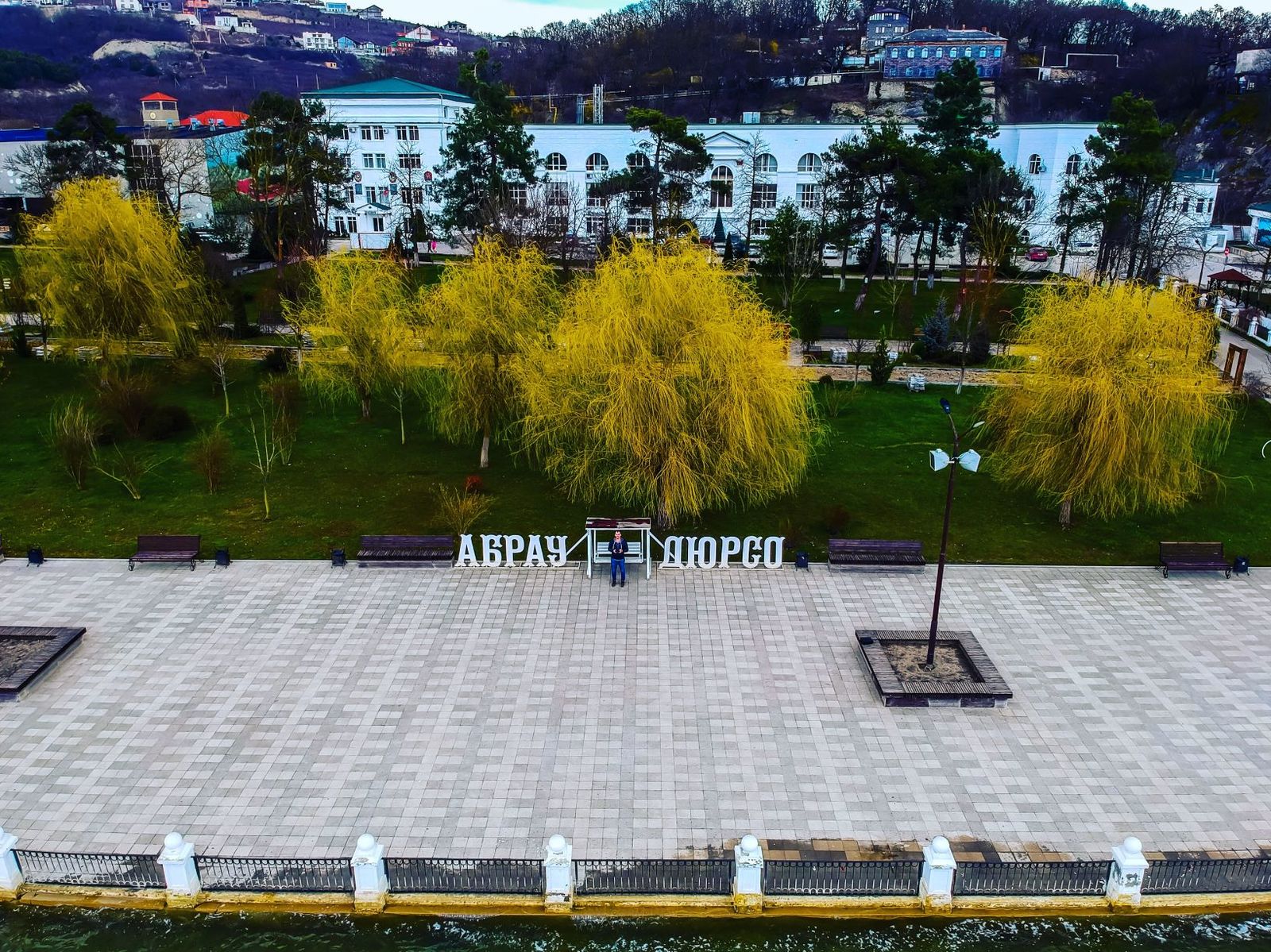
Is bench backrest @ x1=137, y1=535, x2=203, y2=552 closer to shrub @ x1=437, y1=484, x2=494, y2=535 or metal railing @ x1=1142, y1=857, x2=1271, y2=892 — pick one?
shrub @ x1=437, y1=484, x2=494, y2=535

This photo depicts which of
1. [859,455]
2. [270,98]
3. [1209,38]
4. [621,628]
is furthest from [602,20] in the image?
[621,628]

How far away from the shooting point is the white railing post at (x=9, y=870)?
11.9m

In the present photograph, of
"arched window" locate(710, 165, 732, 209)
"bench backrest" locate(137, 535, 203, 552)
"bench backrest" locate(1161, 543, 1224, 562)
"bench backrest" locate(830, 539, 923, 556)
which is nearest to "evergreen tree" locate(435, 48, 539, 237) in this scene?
"arched window" locate(710, 165, 732, 209)

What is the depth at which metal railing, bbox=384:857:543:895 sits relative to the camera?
38.6ft

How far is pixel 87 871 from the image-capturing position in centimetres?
1208

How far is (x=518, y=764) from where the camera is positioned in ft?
46.4

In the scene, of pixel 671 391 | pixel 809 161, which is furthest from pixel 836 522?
pixel 809 161

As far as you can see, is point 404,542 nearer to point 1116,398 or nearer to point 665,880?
point 665,880

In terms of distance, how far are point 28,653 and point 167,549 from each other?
4248mm

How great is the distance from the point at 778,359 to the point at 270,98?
3616 centimetres

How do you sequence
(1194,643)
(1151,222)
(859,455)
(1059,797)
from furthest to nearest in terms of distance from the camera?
(1151,222), (859,455), (1194,643), (1059,797)

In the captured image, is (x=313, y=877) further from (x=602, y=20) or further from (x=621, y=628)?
(x=602, y=20)

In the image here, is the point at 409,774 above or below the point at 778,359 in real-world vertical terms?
below

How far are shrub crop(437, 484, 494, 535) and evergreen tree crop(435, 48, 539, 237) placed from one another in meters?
29.6
